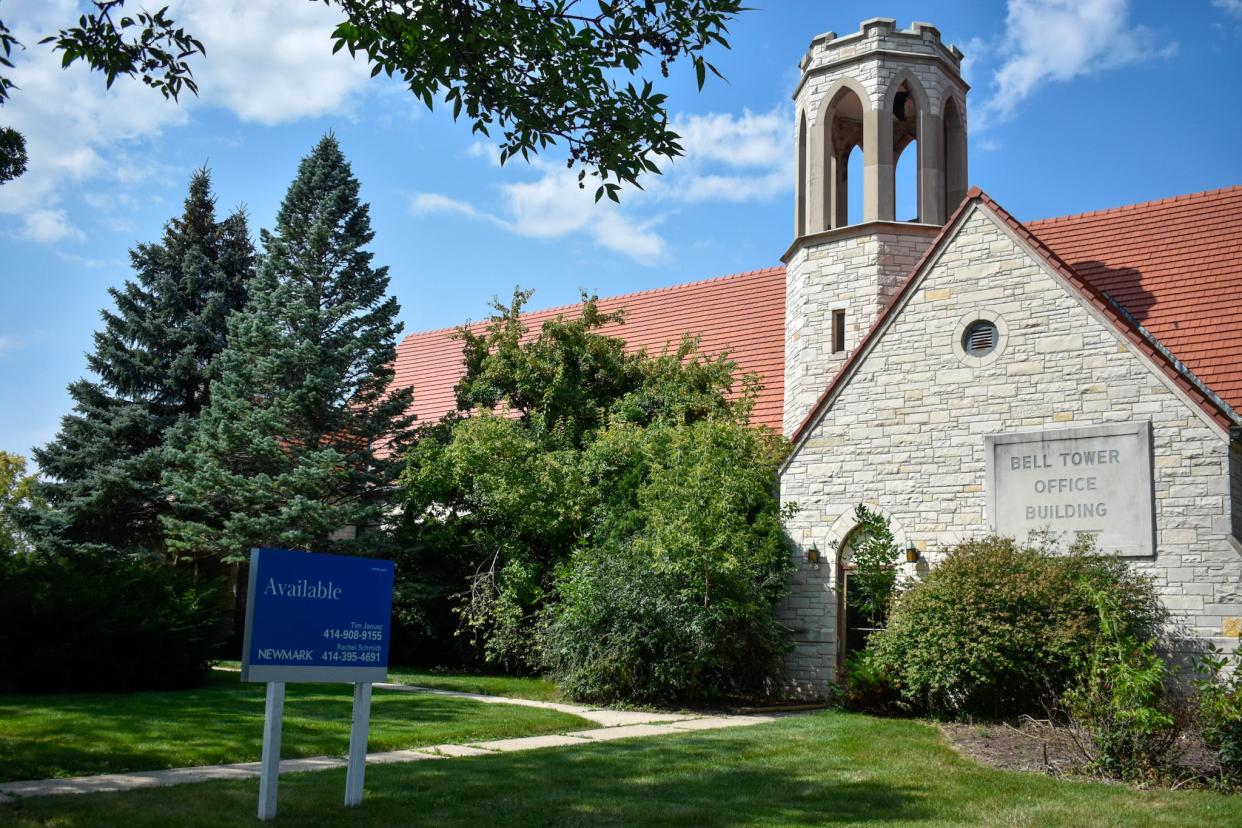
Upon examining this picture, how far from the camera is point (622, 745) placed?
32.1 ft

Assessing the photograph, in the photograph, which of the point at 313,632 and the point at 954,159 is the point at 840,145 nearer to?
the point at 954,159

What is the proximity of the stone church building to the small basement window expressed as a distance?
3 centimetres

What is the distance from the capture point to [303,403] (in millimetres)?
19328

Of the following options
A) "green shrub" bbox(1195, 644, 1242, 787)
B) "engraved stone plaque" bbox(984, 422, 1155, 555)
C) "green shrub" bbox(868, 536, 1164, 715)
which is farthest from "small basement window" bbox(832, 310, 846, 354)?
"green shrub" bbox(1195, 644, 1242, 787)

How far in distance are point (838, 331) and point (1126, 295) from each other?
4.31 m

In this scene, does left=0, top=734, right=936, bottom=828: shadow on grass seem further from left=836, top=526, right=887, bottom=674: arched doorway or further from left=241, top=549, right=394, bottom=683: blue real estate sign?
left=836, top=526, right=887, bottom=674: arched doorway

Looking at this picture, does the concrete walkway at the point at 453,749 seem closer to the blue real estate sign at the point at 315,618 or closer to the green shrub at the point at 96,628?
the blue real estate sign at the point at 315,618

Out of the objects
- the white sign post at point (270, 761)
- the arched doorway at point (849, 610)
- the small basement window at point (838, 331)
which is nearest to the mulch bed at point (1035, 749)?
the arched doorway at point (849, 610)

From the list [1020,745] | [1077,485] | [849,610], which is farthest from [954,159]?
[1020,745]

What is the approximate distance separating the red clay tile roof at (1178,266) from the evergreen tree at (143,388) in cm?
1692

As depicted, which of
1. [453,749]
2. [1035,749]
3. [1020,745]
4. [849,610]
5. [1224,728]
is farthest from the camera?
[849,610]

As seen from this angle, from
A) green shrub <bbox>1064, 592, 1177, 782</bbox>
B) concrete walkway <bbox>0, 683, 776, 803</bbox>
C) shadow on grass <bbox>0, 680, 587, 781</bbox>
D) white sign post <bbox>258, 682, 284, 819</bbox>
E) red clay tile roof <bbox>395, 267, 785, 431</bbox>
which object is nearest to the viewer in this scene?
white sign post <bbox>258, 682, 284, 819</bbox>

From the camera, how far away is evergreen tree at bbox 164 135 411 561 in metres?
18.5

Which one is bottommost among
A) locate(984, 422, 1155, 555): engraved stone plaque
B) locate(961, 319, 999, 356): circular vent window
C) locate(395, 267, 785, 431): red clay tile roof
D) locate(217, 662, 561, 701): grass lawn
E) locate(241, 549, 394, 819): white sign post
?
locate(217, 662, 561, 701): grass lawn
